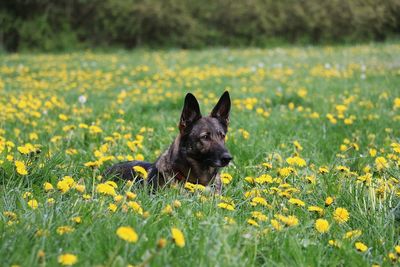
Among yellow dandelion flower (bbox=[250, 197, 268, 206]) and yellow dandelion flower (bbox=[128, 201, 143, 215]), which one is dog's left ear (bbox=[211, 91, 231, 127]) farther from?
yellow dandelion flower (bbox=[128, 201, 143, 215])

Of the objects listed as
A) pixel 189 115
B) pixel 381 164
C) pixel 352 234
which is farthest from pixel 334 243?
pixel 189 115

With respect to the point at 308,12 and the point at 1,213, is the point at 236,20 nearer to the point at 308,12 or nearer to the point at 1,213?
the point at 308,12

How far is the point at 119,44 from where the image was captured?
2280cm

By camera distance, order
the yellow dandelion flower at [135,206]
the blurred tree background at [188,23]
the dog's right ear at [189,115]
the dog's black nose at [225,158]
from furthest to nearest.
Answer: the blurred tree background at [188,23] → the dog's right ear at [189,115] → the dog's black nose at [225,158] → the yellow dandelion flower at [135,206]

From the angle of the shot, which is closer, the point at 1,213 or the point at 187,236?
the point at 187,236

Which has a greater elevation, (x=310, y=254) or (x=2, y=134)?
(x=310, y=254)

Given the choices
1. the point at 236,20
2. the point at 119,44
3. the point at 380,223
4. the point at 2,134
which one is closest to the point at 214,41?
the point at 236,20

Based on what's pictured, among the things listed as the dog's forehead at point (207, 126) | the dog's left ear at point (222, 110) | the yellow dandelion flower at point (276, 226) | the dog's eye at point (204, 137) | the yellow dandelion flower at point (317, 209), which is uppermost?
the dog's left ear at point (222, 110)

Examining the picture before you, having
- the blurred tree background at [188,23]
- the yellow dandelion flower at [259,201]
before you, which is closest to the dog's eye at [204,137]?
the yellow dandelion flower at [259,201]

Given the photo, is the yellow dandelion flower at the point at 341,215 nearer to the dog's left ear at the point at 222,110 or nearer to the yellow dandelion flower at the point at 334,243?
the yellow dandelion flower at the point at 334,243

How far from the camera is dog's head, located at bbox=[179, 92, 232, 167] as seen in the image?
356 centimetres

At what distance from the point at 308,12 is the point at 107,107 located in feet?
59.5

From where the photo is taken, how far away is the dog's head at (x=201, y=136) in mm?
3561

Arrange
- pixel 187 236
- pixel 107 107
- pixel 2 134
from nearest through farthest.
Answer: pixel 187 236 < pixel 2 134 < pixel 107 107
